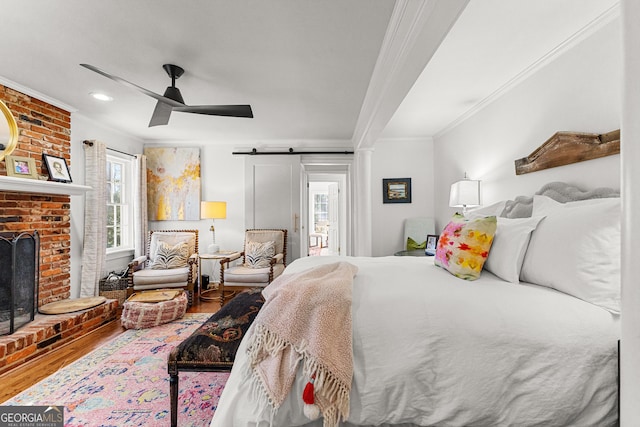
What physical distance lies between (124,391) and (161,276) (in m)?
1.90

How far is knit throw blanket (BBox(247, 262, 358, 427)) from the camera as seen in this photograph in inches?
46.2

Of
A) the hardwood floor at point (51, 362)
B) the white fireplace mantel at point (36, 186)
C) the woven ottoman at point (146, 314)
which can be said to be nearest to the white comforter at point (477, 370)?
the hardwood floor at point (51, 362)

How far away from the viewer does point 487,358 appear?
→ 1203 mm

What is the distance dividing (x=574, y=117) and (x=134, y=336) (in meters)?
4.11

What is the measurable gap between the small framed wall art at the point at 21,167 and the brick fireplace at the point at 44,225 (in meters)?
0.07

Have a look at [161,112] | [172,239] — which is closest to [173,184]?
[172,239]

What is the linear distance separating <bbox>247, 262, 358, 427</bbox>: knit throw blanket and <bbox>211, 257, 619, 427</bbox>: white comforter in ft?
0.18

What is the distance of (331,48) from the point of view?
225cm

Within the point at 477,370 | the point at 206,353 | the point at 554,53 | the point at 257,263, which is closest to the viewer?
the point at 477,370

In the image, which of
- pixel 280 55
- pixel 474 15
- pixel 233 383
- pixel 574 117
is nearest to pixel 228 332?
pixel 233 383

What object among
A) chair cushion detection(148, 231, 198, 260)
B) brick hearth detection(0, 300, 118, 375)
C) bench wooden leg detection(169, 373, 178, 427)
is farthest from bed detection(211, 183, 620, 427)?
chair cushion detection(148, 231, 198, 260)

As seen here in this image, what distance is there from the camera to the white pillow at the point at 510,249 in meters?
1.61

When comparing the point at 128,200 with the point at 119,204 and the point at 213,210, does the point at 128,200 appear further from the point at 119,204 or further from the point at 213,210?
the point at 213,210

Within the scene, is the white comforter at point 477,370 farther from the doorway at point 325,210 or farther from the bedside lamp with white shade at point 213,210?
the doorway at point 325,210
